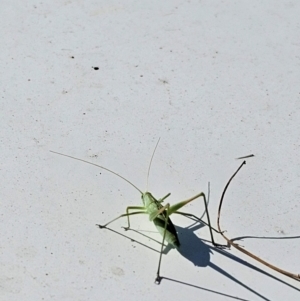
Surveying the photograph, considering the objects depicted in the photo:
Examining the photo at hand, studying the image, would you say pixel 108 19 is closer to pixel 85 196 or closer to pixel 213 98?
pixel 213 98

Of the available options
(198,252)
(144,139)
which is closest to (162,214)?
(198,252)

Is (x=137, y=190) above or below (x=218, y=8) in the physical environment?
below

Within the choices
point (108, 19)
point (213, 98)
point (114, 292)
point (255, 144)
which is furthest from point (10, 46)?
point (114, 292)

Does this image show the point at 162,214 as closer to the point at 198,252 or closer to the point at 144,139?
the point at 198,252

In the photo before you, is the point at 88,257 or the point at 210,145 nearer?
the point at 88,257

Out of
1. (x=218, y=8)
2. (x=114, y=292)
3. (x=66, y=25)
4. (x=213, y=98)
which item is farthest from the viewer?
(x=218, y=8)

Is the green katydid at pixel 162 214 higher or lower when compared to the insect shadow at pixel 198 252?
higher

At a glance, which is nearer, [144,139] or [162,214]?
[162,214]

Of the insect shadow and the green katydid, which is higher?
the green katydid
